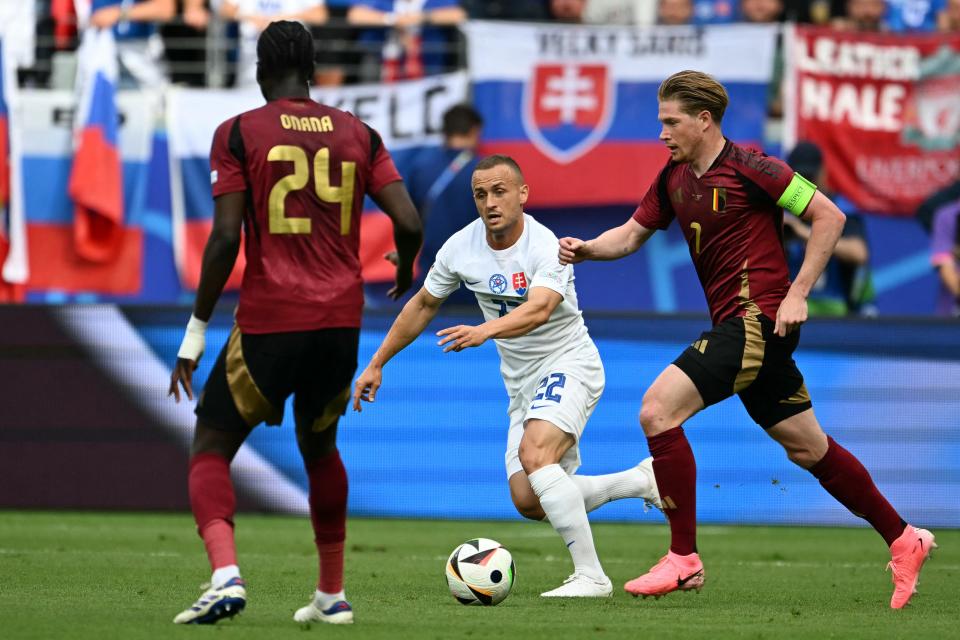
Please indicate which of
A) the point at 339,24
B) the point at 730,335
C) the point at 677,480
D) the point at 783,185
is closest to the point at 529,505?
the point at 677,480

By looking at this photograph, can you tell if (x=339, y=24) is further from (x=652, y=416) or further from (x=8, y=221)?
(x=652, y=416)

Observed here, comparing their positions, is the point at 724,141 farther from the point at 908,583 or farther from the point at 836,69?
the point at 836,69

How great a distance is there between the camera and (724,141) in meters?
7.40

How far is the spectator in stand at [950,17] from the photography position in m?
16.1

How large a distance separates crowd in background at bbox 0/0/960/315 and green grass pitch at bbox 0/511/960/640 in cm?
566

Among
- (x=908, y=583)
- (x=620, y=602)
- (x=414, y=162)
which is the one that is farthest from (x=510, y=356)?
(x=414, y=162)

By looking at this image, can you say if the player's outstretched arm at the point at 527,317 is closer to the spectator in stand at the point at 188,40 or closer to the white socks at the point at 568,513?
the white socks at the point at 568,513

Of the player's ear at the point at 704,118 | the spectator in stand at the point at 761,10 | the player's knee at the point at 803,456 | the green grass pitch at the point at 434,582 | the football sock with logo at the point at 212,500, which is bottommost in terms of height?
the green grass pitch at the point at 434,582

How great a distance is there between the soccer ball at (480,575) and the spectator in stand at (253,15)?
925 cm

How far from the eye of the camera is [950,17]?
53.2ft

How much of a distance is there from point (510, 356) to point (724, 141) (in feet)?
5.44

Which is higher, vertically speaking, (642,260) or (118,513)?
(642,260)

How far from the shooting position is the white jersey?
783 centimetres

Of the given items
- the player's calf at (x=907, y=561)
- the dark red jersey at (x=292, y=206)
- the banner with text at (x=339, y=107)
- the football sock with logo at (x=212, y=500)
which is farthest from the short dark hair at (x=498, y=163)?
the banner with text at (x=339, y=107)
